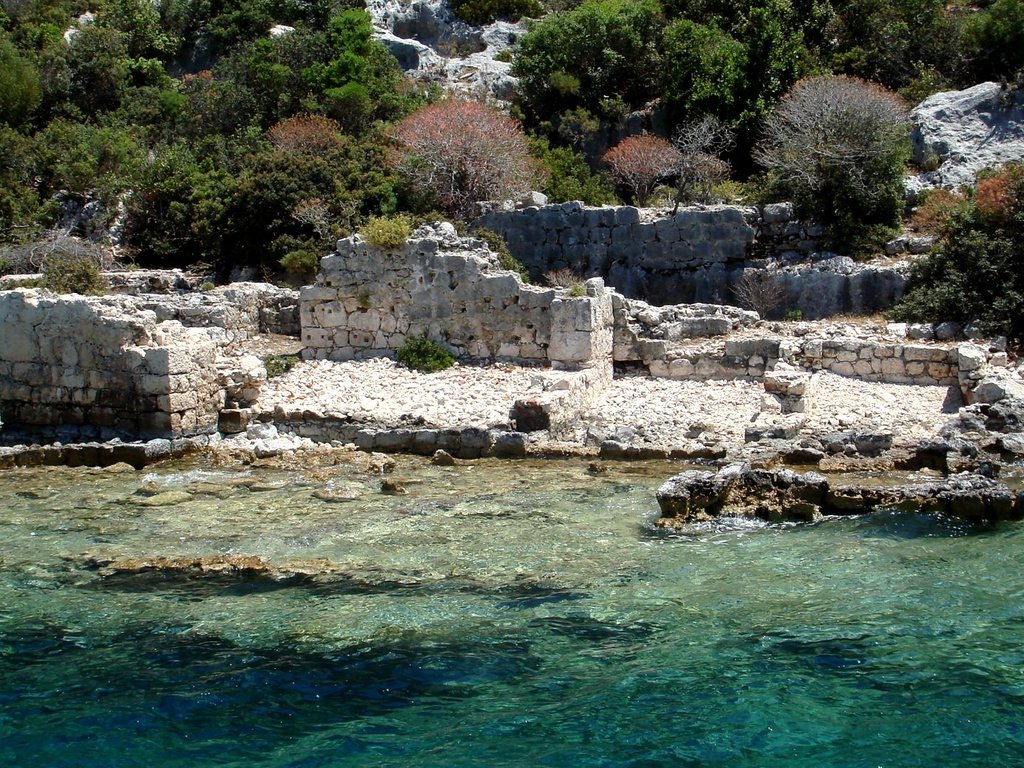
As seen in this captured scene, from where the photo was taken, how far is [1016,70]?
87.4ft

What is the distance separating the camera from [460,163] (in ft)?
78.2

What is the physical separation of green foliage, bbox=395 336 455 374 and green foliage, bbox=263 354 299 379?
1.63 meters

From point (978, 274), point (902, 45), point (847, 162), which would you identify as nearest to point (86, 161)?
point (847, 162)

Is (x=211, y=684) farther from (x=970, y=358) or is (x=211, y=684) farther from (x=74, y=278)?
(x=74, y=278)

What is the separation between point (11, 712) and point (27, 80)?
28116 mm

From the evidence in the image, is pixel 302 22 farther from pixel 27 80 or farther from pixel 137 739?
pixel 137 739

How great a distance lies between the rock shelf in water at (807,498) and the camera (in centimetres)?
1069

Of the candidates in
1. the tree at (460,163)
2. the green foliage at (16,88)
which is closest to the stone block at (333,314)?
the tree at (460,163)

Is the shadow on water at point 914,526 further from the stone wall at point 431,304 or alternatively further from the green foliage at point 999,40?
the green foliage at point 999,40

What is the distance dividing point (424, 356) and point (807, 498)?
7.93 m

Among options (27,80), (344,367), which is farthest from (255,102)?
(344,367)

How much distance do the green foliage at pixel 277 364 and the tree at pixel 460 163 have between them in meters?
6.94

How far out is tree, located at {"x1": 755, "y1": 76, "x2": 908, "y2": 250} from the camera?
22.1m

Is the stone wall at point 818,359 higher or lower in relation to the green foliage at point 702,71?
lower
